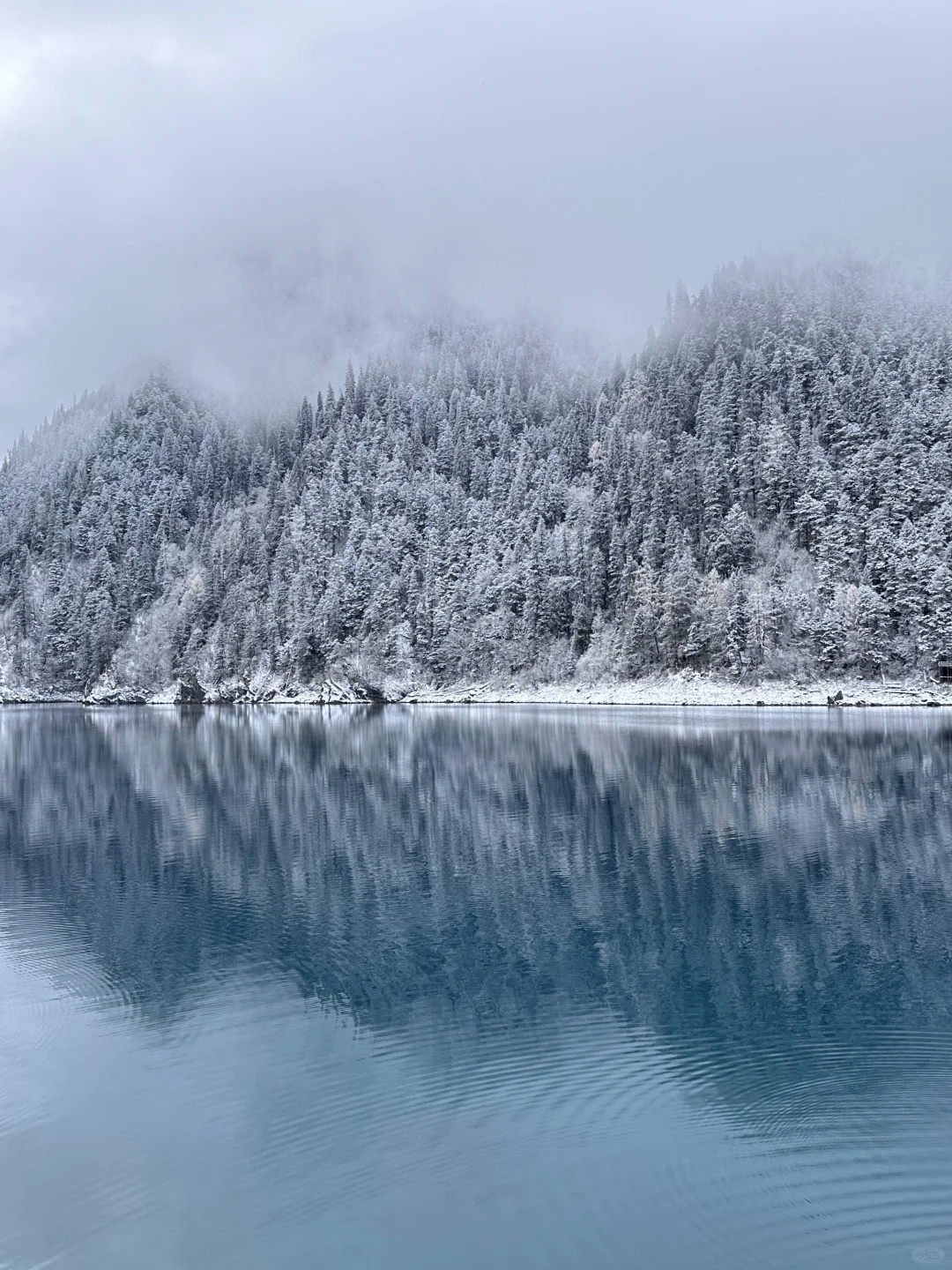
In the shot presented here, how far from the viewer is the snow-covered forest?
390 ft

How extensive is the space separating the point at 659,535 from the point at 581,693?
88.1 feet

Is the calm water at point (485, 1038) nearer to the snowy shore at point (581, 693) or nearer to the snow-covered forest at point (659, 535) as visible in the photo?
the snowy shore at point (581, 693)

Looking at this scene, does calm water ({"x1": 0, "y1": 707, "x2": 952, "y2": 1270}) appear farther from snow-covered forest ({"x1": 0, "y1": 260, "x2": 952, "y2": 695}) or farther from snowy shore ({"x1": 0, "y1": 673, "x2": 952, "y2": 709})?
snow-covered forest ({"x1": 0, "y1": 260, "x2": 952, "y2": 695})

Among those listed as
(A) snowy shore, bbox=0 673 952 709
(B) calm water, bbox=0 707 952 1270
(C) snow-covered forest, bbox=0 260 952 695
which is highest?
(C) snow-covered forest, bbox=0 260 952 695

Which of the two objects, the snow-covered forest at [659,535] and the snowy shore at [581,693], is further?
the snow-covered forest at [659,535]

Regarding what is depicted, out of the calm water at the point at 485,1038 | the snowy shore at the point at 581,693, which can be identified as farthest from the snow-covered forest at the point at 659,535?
the calm water at the point at 485,1038

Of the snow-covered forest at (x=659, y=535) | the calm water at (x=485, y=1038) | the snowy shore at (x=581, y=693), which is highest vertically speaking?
the snow-covered forest at (x=659, y=535)

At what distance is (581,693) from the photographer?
135 metres

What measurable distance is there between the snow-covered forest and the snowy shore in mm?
2044

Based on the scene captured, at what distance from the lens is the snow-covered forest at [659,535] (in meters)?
119

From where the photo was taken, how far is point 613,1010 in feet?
56.8

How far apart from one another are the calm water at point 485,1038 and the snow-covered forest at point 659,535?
86.2 m

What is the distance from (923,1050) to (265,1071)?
1108 centimetres

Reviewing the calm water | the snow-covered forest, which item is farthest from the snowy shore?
the calm water
